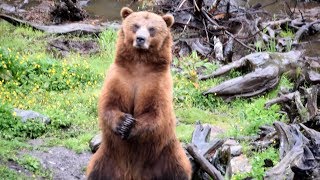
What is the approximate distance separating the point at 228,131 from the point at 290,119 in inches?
33.8

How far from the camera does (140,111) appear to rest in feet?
15.1

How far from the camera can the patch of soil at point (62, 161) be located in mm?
6582

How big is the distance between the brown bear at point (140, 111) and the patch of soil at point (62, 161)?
69.3 inches

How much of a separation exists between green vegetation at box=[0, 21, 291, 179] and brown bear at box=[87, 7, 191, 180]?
1684mm

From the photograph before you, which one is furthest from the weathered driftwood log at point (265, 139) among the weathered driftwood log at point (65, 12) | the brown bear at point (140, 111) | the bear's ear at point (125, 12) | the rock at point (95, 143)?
the weathered driftwood log at point (65, 12)

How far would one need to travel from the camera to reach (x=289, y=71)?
1019 centimetres

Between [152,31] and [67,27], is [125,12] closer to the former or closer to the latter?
[152,31]

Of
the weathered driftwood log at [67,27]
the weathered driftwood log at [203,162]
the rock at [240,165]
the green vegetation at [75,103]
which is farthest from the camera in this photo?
the weathered driftwood log at [67,27]

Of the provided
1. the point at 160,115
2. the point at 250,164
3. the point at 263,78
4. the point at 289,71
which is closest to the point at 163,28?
the point at 160,115

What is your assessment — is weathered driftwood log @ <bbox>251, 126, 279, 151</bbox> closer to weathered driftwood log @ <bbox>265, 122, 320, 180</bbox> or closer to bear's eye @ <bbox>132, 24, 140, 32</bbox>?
weathered driftwood log @ <bbox>265, 122, 320, 180</bbox>

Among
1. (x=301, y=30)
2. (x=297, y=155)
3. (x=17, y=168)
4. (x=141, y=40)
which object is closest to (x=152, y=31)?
(x=141, y=40)

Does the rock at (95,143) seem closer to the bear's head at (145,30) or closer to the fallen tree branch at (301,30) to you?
the bear's head at (145,30)

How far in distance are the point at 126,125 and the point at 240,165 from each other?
2540 mm

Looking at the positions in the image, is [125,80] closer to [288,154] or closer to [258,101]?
[288,154]
